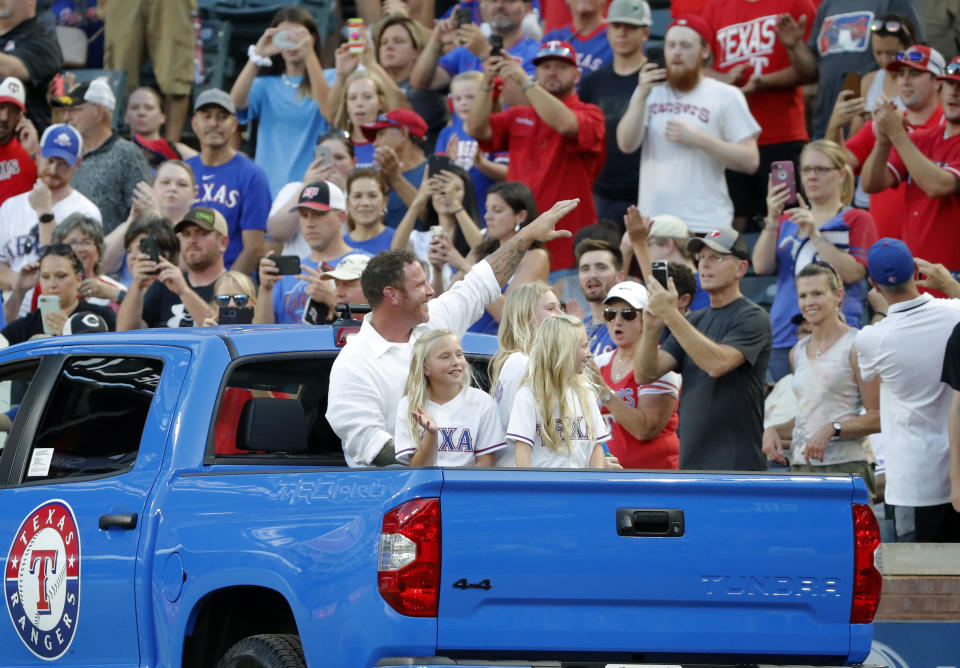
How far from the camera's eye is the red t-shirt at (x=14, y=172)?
12.9 metres

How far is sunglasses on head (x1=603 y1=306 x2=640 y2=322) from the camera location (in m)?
8.00

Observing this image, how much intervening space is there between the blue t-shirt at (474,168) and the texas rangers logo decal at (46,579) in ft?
20.2

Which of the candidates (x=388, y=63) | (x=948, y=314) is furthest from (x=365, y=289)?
(x=388, y=63)

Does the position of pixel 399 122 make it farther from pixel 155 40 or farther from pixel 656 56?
pixel 155 40

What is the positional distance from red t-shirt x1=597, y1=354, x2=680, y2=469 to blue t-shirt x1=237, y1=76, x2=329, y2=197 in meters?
6.35

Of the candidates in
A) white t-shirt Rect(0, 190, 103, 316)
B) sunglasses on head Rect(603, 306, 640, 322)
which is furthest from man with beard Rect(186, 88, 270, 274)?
sunglasses on head Rect(603, 306, 640, 322)

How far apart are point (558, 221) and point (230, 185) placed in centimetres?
352

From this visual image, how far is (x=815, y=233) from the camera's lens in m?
9.30

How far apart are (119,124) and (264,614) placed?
11.3 m

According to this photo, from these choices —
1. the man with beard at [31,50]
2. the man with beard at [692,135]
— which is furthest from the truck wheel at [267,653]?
the man with beard at [31,50]

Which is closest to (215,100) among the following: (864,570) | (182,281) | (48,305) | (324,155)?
(324,155)

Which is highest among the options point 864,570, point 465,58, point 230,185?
point 465,58

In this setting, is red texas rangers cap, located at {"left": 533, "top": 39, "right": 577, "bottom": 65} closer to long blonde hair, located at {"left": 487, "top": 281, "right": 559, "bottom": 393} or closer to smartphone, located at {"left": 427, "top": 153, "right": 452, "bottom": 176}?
smartphone, located at {"left": 427, "top": 153, "right": 452, "bottom": 176}

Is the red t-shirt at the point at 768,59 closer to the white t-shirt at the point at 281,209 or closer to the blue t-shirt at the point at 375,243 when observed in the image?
the blue t-shirt at the point at 375,243
